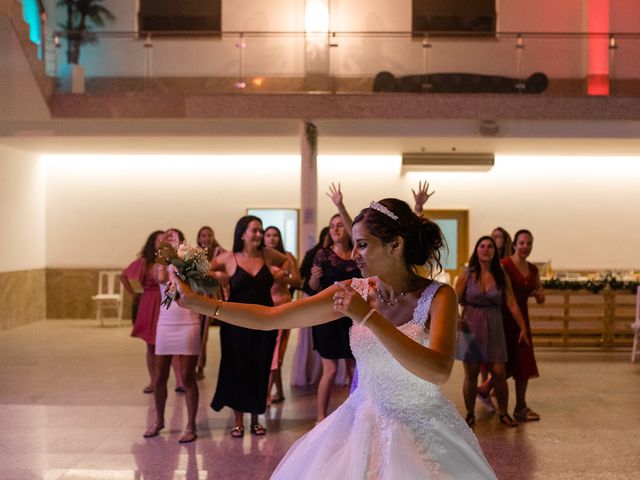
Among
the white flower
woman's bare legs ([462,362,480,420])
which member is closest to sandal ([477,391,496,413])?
woman's bare legs ([462,362,480,420])

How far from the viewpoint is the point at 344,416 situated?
2996mm

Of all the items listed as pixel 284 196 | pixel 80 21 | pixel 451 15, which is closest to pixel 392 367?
pixel 80 21

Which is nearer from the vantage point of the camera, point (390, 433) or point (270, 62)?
point (390, 433)

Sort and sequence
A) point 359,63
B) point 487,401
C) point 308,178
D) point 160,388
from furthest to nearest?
1. point 359,63
2. point 308,178
3. point 487,401
4. point 160,388

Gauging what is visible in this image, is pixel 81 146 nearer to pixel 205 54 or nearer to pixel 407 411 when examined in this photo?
pixel 205 54

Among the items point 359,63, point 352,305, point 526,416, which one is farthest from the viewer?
point 359,63

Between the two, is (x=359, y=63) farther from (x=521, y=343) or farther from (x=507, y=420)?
(x=507, y=420)

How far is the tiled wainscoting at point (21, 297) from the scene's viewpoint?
14.4 meters

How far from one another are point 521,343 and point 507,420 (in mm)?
722

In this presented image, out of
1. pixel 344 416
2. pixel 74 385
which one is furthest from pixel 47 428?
pixel 344 416

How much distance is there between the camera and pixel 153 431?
6652 millimetres

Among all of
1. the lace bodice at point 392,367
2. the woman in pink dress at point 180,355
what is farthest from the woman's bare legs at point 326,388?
the lace bodice at point 392,367

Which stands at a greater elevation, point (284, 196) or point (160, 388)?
point (284, 196)

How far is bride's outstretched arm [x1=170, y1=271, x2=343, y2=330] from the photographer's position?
303cm
